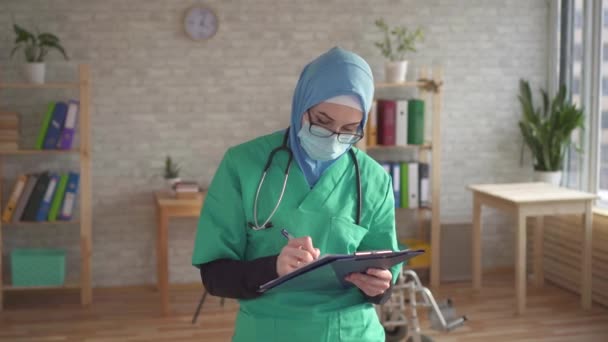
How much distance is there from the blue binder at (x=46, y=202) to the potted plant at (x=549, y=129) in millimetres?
3500

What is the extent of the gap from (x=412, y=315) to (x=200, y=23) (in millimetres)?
2691

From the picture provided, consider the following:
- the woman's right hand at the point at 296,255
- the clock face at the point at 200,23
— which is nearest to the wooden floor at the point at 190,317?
the clock face at the point at 200,23

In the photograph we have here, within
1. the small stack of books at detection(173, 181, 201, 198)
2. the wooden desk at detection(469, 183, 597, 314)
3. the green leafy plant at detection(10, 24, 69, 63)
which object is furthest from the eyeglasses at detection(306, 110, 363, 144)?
the green leafy plant at detection(10, 24, 69, 63)

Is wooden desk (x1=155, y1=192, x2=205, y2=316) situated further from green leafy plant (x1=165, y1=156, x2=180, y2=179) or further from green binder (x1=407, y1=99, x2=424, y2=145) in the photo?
green binder (x1=407, y1=99, x2=424, y2=145)

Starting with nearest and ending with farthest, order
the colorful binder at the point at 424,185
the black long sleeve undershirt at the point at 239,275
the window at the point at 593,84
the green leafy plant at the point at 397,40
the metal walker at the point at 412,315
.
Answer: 1. the black long sleeve undershirt at the point at 239,275
2. the metal walker at the point at 412,315
3. the window at the point at 593,84
4. the green leafy plant at the point at 397,40
5. the colorful binder at the point at 424,185

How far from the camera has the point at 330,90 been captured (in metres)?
1.74

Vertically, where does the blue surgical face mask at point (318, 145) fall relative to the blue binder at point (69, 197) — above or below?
above

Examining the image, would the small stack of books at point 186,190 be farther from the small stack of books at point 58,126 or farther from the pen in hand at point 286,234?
the pen in hand at point 286,234

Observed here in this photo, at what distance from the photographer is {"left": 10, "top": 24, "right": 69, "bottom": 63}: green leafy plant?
5.11m

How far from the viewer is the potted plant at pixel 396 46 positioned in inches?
221

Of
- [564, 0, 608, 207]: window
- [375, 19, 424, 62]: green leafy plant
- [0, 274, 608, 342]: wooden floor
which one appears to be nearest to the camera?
[0, 274, 608, 342]: wooden floor

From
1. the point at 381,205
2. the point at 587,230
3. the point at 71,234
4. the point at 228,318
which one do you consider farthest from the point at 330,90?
the point at 71,234

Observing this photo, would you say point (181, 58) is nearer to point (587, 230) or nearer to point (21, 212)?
point (21, 212)

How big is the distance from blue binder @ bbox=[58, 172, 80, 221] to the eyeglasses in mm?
3806
